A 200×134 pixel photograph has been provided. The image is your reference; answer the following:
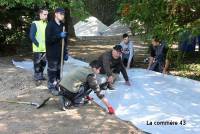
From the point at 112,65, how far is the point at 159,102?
5.42 ft

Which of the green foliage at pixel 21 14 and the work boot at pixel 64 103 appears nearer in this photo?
the work boot at pixel 64 103

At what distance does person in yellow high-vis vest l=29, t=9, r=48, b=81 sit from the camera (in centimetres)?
938

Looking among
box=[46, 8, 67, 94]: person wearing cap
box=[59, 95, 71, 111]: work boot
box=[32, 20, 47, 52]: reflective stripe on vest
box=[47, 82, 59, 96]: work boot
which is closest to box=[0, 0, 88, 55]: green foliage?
box=[32, 20, 47, 52]: reflective stripe on vest

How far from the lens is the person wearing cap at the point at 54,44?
8391 millimetres

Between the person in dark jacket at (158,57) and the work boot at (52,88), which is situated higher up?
the person in dark jacket at (158,57)

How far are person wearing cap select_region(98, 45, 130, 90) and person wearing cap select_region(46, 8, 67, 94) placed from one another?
92cm

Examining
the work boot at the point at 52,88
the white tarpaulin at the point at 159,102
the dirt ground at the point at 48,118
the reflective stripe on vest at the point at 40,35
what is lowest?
the dirt ground at the point at 48,118

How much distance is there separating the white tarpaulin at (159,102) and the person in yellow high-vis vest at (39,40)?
5.41 feet

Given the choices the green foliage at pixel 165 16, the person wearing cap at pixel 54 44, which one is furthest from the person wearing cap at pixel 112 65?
the green foliage at pixel 165 16

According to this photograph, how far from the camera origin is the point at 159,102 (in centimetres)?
800

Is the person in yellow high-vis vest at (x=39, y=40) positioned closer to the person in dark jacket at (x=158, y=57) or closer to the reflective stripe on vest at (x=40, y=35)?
the reflective stripe on vest at (x=40, y=35)

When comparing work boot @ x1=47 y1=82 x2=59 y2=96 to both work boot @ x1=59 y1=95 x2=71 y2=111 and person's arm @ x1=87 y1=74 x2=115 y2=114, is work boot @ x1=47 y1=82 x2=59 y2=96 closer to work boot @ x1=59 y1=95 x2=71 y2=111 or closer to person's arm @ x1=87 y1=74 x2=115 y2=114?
work boot @ x1=59 y1=95 x2=71 y2=111

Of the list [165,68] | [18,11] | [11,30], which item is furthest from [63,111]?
[11,30]

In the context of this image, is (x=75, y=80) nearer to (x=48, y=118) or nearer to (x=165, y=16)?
(x=48, y=118)
